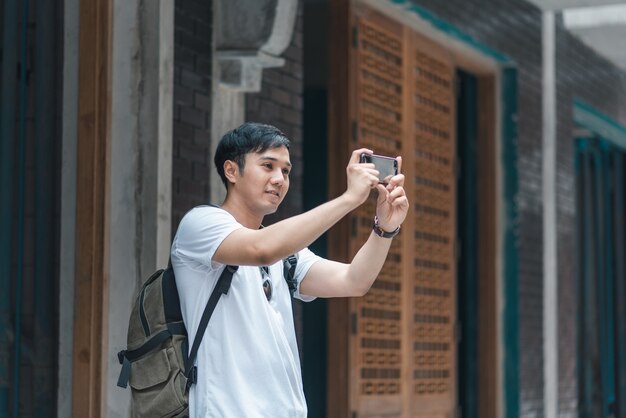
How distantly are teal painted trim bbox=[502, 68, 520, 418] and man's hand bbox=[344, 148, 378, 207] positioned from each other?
6601 mm

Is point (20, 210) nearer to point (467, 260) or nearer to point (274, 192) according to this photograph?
point (274, 192)

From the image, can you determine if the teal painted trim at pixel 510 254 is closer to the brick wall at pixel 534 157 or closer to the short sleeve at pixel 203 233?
the brick wall at pixel 534 157

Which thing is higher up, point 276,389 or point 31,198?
point 31,198

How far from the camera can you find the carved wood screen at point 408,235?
Answer: 27.3 feet

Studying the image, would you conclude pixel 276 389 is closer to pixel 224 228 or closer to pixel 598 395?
pixel 224 228

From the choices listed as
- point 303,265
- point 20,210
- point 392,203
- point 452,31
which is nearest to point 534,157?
point 452,31

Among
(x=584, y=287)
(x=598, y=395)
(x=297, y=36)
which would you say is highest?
(x=297, y=36)

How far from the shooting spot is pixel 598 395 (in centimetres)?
1353

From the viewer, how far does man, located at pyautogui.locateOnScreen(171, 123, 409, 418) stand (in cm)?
372

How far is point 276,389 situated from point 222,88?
284 centimetres

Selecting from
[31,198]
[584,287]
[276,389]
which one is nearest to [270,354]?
[276,389]

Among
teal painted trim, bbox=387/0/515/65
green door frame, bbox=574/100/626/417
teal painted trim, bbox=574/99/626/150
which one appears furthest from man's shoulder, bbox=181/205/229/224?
green door frame, bbox=574/100/626/417

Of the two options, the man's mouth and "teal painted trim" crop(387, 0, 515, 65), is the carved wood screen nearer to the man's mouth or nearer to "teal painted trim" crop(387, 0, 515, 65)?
"teal painted trim" crop(387, 0, 515, 65)

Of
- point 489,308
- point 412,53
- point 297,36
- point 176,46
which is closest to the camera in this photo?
point 176,46
